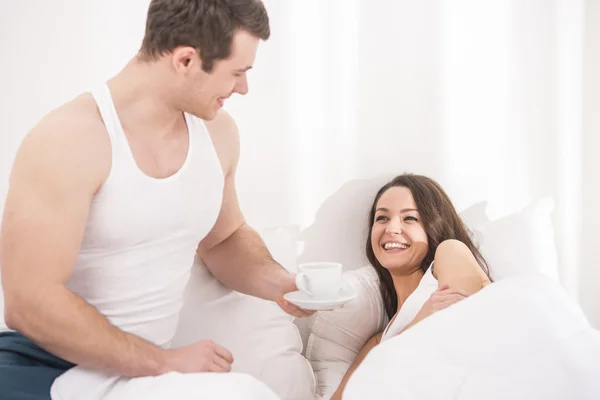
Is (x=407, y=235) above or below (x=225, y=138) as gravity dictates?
below

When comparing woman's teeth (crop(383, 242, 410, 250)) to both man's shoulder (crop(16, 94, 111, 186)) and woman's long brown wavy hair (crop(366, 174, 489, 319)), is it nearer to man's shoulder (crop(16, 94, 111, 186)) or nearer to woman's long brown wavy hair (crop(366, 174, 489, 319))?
woman's long brown wavy hair (crop(366, 174, 489, 319))

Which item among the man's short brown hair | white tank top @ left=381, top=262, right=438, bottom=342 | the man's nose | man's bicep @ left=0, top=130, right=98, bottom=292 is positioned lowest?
white tank top @ left=381, top=262, right=438, bottom=342

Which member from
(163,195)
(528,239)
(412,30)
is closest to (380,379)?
(163,195)

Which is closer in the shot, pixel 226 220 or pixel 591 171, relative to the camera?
pixel 226 220

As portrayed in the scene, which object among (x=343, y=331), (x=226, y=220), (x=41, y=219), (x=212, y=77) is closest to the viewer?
(x=41, y=219)

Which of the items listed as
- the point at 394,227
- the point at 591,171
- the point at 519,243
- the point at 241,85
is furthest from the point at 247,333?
the point at 591,171

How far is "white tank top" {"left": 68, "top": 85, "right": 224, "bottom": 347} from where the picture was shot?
1.28 metres

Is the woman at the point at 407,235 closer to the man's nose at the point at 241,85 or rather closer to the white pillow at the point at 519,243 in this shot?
the white pillow at the point at 519,243

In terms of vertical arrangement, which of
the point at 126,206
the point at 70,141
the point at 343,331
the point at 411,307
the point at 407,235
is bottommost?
the point at 343,331

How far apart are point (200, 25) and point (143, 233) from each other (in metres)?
0.40

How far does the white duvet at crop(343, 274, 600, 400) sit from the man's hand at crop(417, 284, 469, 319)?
185 millimetres

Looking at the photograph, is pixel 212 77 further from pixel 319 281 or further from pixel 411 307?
pixel 411 307

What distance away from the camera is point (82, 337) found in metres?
1.20

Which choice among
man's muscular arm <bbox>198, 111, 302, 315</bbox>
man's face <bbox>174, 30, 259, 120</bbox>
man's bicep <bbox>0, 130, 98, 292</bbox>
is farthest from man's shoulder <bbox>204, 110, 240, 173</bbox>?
man's bicep <bbox>0, 130, 98, 292</bbox>
